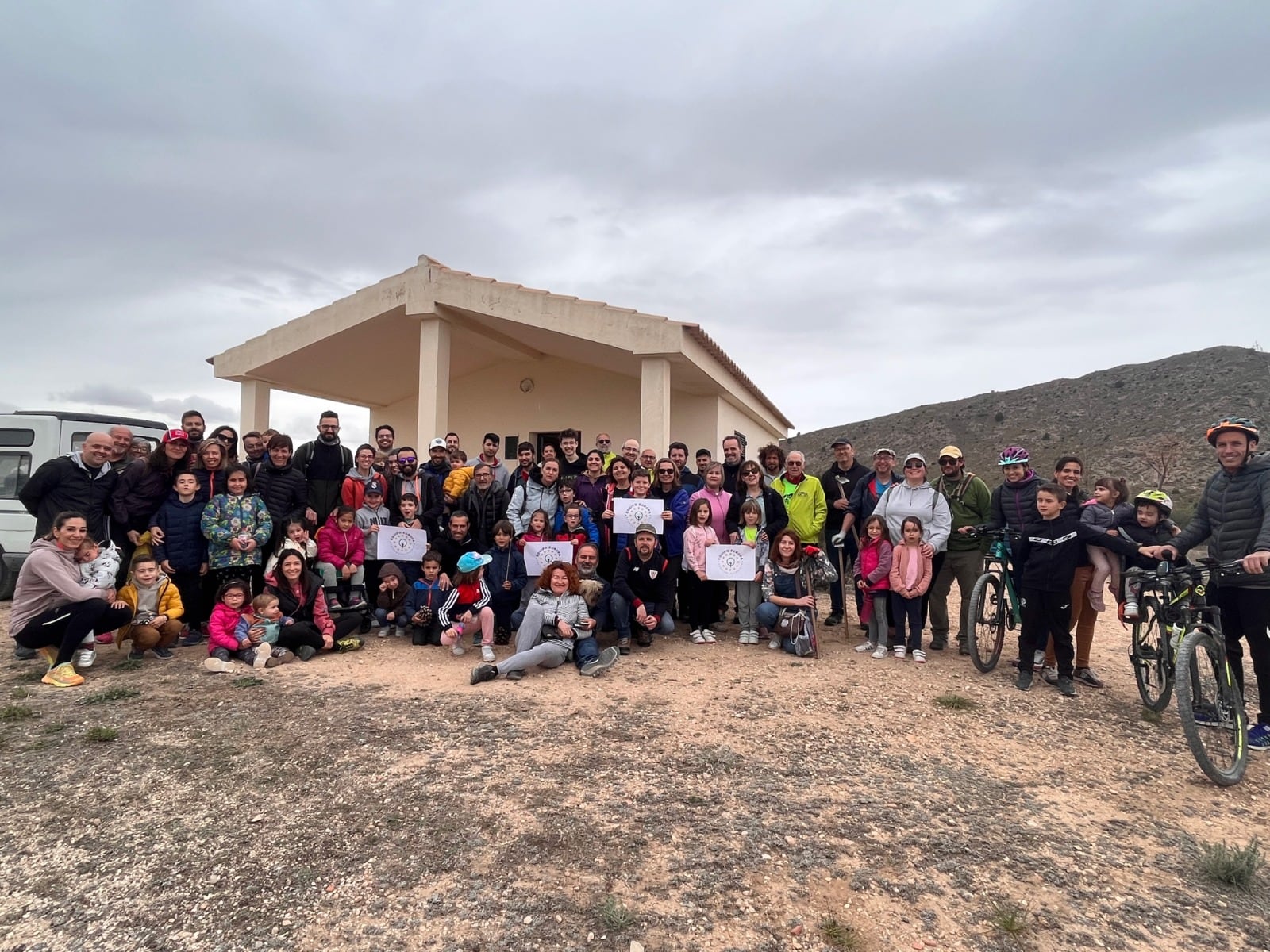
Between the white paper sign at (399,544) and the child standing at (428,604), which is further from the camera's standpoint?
the white paper sign at (399,544)

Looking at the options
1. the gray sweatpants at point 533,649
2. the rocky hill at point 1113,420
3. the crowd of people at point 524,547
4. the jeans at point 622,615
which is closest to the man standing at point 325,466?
the crowd of people at point 524,547

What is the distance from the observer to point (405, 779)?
3395mm

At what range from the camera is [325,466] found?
6957mm

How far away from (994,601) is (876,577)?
947mm

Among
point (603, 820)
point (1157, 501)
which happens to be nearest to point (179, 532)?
point (603, 820)

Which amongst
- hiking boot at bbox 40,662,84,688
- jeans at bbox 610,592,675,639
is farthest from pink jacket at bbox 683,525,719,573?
hiking boot at bbox 40,662,84,688

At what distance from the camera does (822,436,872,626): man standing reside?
6863 mm

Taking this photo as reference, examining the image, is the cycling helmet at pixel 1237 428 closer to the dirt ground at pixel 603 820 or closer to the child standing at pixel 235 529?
the dirt ground at pixel 603 820

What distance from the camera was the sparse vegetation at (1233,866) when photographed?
264 centimetres

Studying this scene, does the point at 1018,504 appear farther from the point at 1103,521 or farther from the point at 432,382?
the point at 432,382

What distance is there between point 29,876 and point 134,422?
7.48m

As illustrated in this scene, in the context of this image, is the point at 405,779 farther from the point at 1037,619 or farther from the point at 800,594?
the point at 1037,619

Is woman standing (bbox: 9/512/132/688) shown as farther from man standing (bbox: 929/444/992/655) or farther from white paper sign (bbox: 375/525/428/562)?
man standing (bbox: 929/444/992/655)

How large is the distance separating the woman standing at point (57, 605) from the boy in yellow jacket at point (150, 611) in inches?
17.1
